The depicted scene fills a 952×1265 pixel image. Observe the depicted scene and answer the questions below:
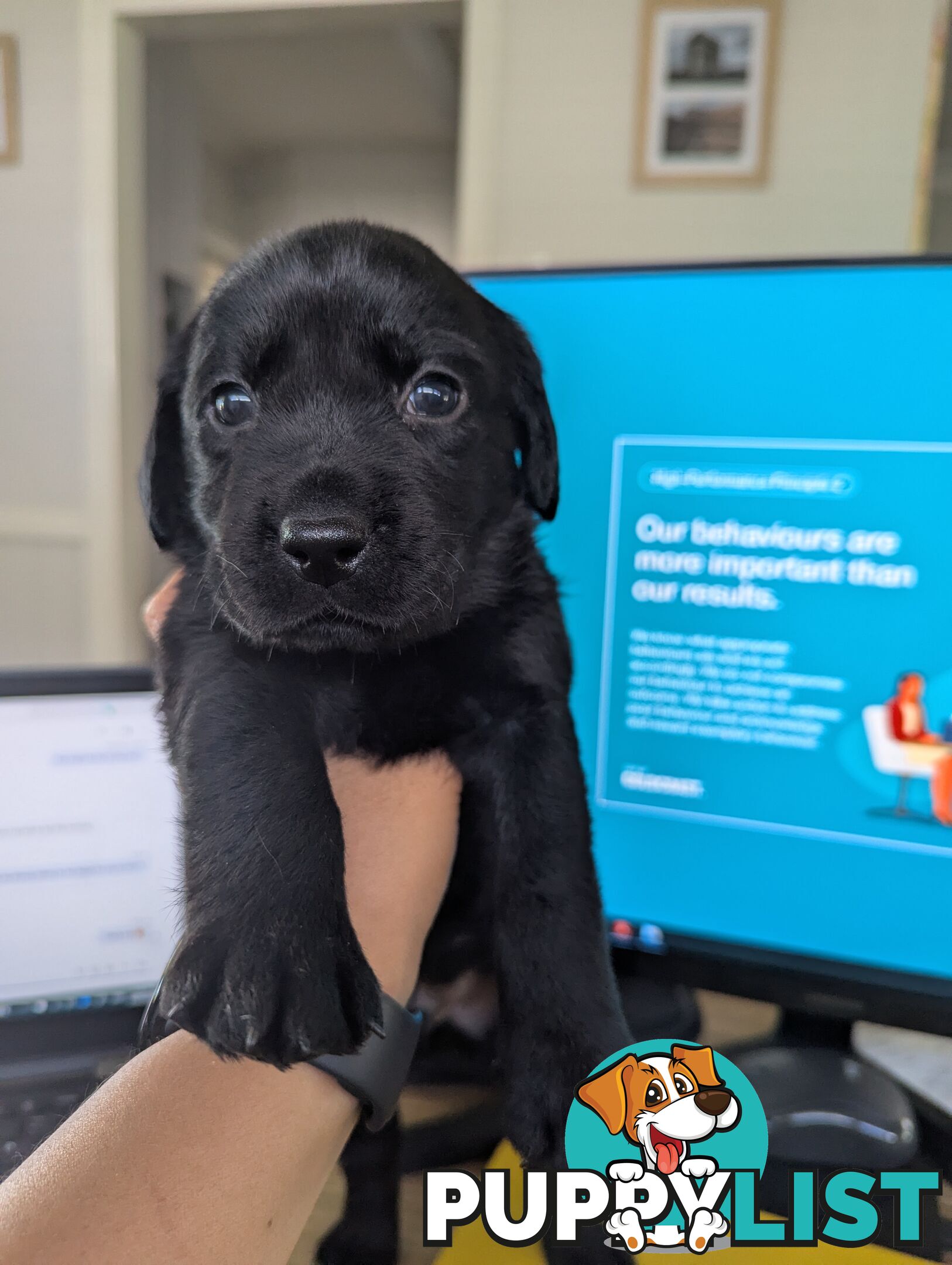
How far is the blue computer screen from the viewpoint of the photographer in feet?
2.54

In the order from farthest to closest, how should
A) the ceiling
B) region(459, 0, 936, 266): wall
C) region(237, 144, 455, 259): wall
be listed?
region(237, 144, 455, 259): wall
the ceiling
region(459, 0, 936, 266): wall

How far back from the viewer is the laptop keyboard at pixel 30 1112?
0.79 m

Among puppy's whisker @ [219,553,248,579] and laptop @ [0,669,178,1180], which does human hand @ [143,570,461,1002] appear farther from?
laptop @ [0,669,178,1180]

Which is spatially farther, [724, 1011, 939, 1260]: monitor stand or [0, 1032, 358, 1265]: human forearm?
[724, 1011, 939, 1260]: monitor stand

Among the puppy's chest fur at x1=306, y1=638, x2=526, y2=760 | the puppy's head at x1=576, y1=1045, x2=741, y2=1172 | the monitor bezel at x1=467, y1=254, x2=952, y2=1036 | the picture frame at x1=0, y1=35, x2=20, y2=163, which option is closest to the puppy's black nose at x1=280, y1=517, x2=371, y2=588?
the puppy's chest fur at x1=306, y1=638, x2=526, y2=760

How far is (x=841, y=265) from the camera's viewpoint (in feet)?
2.56

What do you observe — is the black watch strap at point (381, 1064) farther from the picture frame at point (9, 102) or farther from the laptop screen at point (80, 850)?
the picture frame at point (9, 102)

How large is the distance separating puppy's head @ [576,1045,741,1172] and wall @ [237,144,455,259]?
6097 mm

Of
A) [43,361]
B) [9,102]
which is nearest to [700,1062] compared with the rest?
[43,361]

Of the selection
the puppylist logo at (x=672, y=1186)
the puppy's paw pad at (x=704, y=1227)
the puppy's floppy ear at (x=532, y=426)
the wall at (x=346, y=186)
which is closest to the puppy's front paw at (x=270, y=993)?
the puppylist logo at (x=672, y=1186)

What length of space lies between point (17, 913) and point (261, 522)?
2.21 feet

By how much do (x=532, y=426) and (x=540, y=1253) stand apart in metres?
0.64

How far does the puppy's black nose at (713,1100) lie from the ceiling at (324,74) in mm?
2511

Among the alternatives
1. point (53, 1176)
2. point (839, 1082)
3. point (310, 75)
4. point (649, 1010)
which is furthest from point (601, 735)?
point (310, 75)
